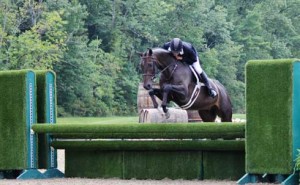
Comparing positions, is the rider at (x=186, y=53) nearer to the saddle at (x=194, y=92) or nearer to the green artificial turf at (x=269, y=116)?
the saddle at (x=194, y=92)

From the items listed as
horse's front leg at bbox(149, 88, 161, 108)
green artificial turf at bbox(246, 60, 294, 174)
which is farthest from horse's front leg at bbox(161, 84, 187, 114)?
green artificial turf at bbox(246, 60, 294, 174)

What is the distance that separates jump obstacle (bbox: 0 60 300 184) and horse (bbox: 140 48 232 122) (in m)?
1.45

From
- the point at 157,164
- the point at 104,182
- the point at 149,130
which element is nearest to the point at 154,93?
the point at 157,164

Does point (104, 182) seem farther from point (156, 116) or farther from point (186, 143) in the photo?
point (156, 116)

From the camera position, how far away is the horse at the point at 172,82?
13826mm

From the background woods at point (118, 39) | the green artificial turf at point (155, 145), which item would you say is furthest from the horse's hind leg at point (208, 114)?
the background woods at point (118, 39)

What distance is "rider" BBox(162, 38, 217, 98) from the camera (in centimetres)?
1399

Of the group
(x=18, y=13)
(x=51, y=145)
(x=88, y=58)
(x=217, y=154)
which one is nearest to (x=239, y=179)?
(x=217, y=154)

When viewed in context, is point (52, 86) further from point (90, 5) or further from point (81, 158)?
point (90, 5)

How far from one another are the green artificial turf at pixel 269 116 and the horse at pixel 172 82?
3.22 metres

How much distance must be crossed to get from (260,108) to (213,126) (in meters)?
0.87

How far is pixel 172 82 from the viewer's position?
14.2 metres

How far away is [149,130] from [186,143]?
1.73 ft

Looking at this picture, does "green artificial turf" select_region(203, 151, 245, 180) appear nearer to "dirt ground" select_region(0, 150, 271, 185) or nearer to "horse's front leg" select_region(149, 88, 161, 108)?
"dirt ground" select_region(0, 150, 271, 185)
